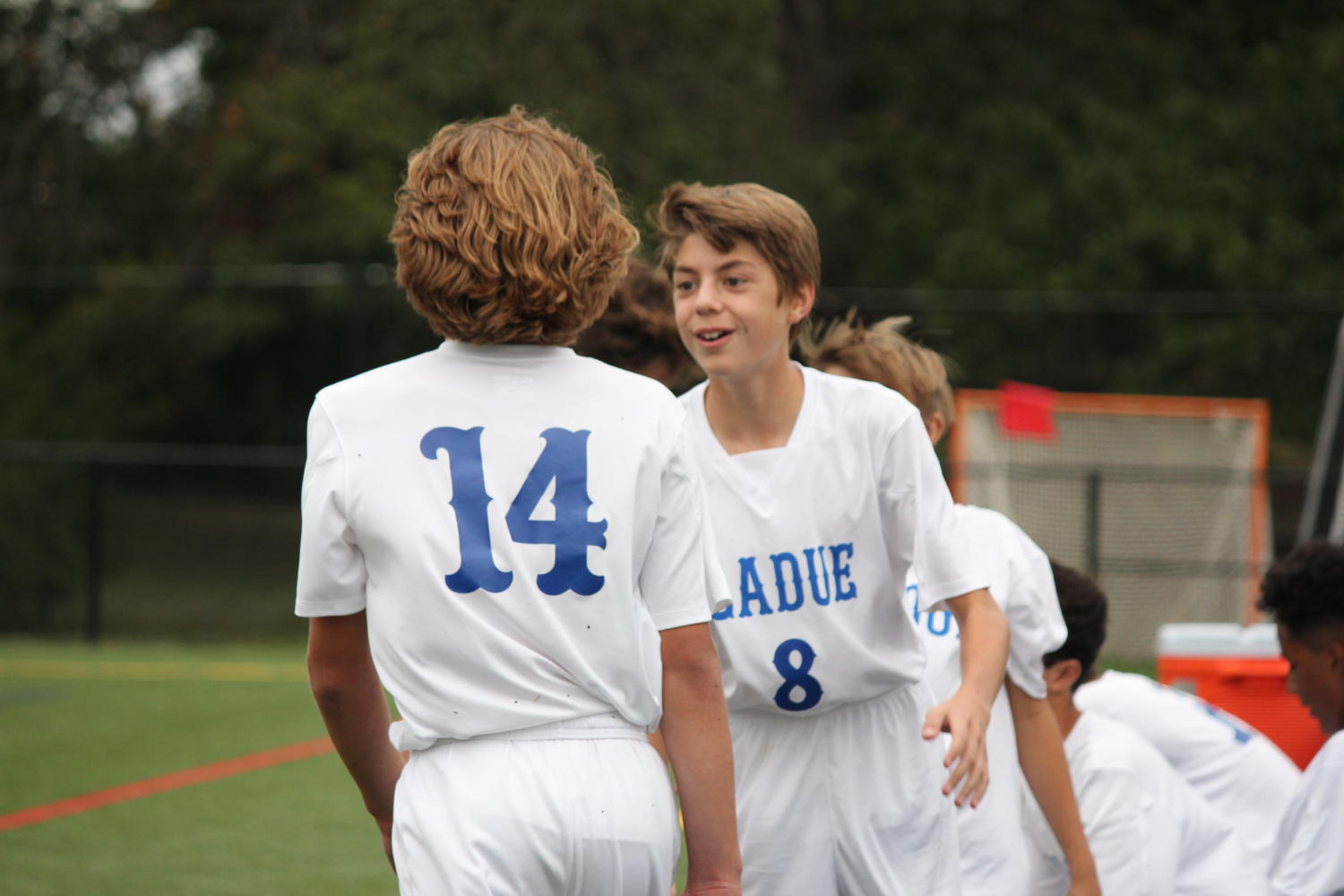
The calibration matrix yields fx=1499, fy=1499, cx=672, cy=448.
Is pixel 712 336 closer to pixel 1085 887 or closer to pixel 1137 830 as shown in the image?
pixel 1085 887

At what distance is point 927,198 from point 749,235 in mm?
18328

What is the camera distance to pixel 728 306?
2680mm

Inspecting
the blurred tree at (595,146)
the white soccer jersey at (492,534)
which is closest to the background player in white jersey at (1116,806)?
the white soccer jersey at (492,534)

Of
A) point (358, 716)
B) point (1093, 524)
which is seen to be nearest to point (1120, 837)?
point (358, 716)

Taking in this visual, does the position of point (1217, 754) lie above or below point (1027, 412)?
below

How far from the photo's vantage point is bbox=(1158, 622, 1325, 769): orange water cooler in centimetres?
469

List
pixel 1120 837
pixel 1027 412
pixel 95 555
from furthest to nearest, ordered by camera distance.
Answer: pixel 95 555
pixel 1027 412
pixel 1120 837

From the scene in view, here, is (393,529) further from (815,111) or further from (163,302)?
(815,111)

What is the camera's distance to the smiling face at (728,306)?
2.69 metres

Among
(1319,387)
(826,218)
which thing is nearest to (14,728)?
(1319,387)

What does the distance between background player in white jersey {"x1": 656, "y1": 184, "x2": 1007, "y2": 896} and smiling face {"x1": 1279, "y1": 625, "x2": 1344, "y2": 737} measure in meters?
0.99

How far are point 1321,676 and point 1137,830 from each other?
0.53 meters

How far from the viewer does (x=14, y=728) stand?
29.0 ft

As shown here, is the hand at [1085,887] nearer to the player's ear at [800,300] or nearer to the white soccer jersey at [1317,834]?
the white soccer jersey at [1317,834]
